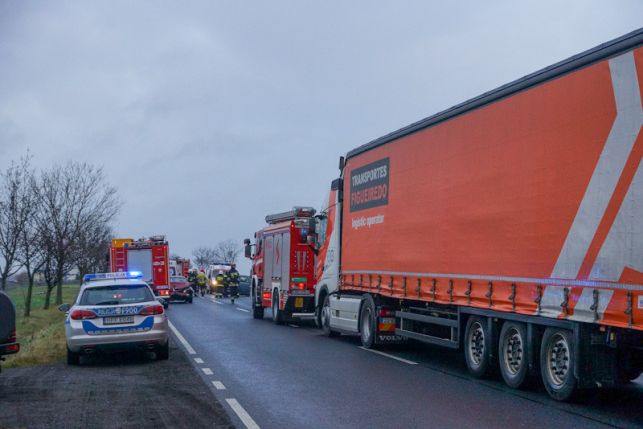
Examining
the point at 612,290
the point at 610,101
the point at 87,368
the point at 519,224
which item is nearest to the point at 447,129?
the point at 519,224

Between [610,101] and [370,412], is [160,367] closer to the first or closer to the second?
[370,412]

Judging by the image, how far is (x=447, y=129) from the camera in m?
13.0

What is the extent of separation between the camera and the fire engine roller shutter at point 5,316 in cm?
1054

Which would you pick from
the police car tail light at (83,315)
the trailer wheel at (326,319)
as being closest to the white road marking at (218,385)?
the police car tail light at (83,315)

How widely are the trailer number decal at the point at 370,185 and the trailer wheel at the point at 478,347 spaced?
4.16m

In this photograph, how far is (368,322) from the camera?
16.8 meters

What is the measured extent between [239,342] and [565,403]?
9471mm

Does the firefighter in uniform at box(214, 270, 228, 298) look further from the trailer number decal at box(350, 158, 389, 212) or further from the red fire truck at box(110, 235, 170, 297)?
the trailer number decal at box(350, 158, 389, 212)

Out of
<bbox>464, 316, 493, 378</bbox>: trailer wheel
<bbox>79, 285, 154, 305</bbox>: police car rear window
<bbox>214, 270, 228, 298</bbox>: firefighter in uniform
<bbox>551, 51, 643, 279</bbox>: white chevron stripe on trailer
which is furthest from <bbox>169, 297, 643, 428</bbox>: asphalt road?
<bbox>214, 270, 228, 298</bbox>: firefighter in uniform

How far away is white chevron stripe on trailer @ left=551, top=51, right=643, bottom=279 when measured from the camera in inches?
337

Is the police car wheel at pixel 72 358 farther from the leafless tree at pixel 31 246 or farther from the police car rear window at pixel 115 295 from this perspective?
the leafless tree at pixel 31 246

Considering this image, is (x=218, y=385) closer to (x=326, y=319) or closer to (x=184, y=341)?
(x=184, y=341)

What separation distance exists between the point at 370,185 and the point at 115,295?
5.75 m

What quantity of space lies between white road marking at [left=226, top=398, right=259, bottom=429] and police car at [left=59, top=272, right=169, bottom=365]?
13.9 feet
